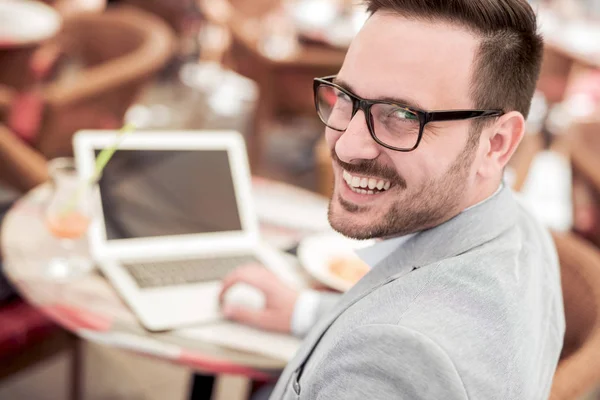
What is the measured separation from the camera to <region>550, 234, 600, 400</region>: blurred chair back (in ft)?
3.86

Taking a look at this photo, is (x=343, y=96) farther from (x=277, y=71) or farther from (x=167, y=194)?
(x=277, y=71)

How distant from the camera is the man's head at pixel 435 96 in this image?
94 cm

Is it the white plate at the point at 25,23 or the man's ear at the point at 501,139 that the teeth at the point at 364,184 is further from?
the white plate at the point at 25,23

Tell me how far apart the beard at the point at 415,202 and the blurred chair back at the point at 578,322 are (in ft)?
1.28

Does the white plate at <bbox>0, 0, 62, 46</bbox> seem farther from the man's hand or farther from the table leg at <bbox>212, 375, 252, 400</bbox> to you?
the man's hand

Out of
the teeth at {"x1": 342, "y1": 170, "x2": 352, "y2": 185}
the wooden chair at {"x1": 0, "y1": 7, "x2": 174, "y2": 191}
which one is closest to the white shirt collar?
the teeth at {"x1": 342, "y1": 170, "x2": 352, "y2": 185}

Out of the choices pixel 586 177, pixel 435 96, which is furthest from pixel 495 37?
pixel 586 177

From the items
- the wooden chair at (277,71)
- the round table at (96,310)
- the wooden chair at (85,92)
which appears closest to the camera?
the round table at (96,310)

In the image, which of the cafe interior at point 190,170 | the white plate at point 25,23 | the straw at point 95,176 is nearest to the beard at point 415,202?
the cafe interior at point 190,170

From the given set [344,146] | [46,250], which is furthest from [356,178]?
[46,250]

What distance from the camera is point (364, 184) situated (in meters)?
1.03

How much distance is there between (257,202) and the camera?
1977 millimetres

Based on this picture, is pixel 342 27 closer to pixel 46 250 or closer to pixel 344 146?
pixel 46 250

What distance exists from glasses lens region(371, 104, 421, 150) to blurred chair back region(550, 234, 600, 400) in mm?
498
